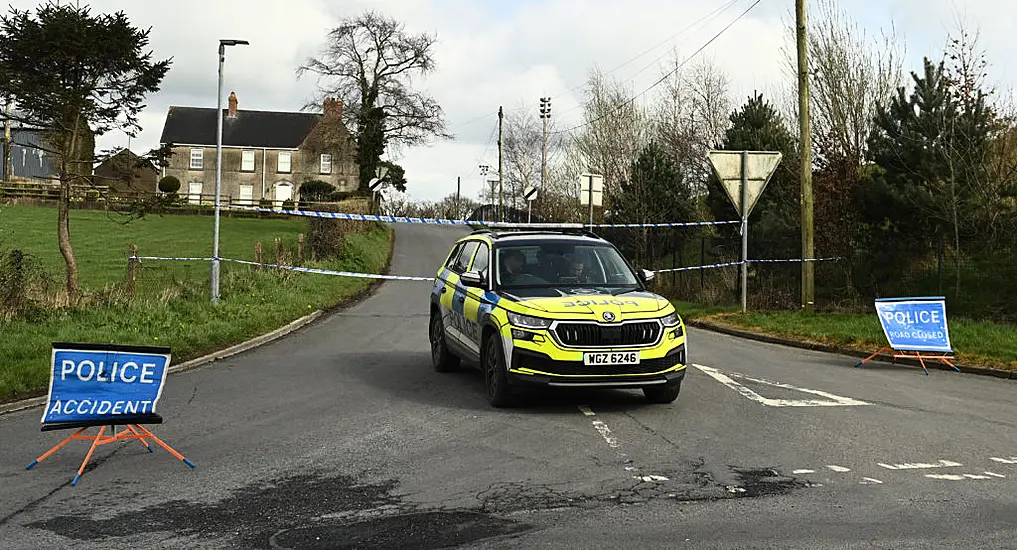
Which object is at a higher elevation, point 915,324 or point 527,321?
point 527,321

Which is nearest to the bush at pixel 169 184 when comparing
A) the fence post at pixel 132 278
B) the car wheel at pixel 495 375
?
the fence post at pixel 132 278

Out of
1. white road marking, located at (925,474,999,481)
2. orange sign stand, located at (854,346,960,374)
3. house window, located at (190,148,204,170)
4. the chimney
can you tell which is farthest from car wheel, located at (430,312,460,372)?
house window, located at (190,148,204,170)

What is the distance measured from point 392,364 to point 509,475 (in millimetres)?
6684

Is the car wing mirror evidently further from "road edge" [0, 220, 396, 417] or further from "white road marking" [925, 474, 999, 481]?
"white road marking" [925, 474, 999, 481]

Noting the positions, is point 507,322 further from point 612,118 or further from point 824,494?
point 612,118

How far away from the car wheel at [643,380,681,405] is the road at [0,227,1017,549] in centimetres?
16

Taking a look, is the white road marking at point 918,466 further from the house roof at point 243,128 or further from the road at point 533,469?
the house roof at point 243,128

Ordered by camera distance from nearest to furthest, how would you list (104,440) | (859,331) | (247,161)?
1. (104,440)
2. (859,331)
3. (247,161)

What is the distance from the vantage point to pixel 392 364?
13648mm

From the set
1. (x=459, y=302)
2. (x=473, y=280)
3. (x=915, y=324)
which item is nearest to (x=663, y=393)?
(x=473, y=280)

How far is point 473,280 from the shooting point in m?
11.0

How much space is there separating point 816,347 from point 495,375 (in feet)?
27.9

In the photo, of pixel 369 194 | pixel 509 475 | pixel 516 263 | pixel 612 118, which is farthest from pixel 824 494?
pixel 369 194

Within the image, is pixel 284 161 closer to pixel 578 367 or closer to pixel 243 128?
pixel 243 128
